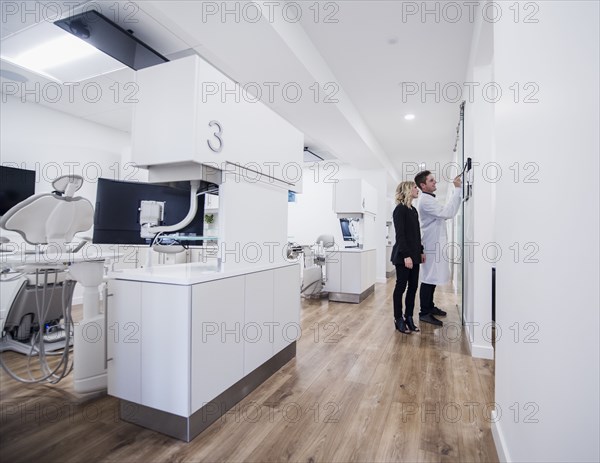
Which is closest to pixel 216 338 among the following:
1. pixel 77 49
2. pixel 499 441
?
pixel 499 441

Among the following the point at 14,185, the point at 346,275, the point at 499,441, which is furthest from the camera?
the point at 346,275

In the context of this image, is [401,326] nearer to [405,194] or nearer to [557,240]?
[405,194]

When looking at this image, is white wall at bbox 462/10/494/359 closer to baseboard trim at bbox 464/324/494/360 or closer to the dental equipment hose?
baseboard trim at bbox 464/324/494/360

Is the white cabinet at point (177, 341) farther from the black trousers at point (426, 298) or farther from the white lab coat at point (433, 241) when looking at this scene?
the black trousers at point (426, 298)

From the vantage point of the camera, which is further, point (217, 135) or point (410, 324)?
point (410, 324)

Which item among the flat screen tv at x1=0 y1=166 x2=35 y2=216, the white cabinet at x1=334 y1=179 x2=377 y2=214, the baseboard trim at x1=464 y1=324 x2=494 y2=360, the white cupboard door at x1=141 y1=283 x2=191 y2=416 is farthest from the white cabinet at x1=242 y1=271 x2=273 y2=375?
the white cabinet at x1=334 y1=179 x2=377 y2=214

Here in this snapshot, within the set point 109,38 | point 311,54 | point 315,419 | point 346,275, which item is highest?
point 311,54

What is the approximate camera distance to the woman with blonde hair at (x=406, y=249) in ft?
10.8

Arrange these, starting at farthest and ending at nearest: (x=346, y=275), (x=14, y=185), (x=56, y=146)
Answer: (x=346, y=275) → (x=56, y=146) → (x=14, y=185)

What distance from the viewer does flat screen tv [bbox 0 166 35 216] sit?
3.59 m

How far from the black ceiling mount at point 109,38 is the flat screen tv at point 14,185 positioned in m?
2.05

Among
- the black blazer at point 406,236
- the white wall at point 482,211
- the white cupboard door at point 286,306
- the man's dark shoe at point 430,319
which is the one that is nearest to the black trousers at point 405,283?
the black blazer at point 406,236

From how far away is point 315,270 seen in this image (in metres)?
5.33

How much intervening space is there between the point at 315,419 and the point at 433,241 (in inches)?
102
